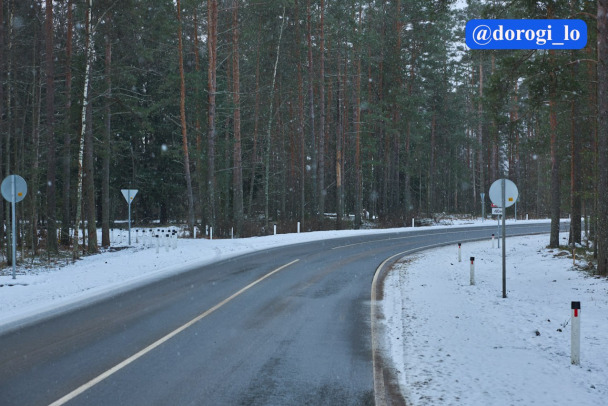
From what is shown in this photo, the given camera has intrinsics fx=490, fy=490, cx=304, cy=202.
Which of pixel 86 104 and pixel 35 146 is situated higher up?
pixel 86 104

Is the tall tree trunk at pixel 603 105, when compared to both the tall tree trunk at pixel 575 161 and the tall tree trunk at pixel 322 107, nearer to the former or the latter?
the tall tree trunk at pixel 575 161

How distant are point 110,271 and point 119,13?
44.3ft

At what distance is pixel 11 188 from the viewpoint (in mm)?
14320

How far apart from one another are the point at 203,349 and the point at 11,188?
9.95 metres

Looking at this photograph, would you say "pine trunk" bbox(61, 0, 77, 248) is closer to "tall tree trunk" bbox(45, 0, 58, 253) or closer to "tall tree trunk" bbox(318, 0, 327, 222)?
"tall tree trunk" bbox(45, 0, 58, 253)

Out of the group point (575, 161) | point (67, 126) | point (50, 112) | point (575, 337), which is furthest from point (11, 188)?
point (575, 161)

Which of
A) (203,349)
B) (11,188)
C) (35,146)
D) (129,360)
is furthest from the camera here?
(35,146)

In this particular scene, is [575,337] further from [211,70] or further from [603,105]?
[211,70]

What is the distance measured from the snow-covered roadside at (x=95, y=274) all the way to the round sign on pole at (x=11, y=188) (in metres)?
2.51

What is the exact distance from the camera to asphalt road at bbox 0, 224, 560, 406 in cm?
591

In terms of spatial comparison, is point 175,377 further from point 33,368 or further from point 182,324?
point 182,324

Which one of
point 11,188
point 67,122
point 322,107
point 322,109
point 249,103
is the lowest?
point 11,188

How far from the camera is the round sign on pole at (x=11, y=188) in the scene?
46.5 ft

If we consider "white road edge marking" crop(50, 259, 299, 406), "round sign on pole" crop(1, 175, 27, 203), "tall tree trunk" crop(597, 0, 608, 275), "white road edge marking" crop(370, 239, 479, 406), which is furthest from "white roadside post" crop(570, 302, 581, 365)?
"round sign on pole" crop(1, 175, 27, 203)
